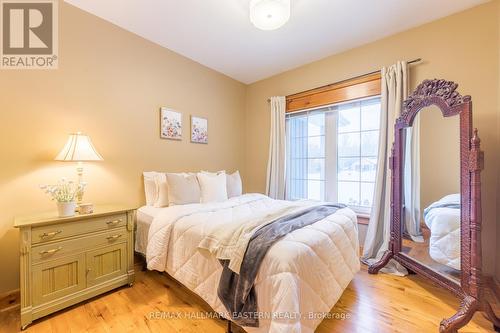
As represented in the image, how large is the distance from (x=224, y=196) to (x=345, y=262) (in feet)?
4.98

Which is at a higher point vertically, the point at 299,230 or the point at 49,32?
the point at 49,32

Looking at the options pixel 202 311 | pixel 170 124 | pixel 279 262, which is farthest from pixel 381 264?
pixel 170 124

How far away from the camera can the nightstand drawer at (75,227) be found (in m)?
1.51

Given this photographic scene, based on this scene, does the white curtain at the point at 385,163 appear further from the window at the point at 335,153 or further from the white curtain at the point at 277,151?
the white curtain at the point at 277,151

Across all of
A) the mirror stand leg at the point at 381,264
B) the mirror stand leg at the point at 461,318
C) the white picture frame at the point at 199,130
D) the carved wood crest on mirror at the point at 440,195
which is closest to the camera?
the mirror stand leg at the point at 461,318

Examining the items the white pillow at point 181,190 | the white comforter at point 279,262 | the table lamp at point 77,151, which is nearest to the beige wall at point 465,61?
the white comforter at point 279,262

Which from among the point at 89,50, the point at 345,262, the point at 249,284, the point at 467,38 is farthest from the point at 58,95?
the point at 467,38

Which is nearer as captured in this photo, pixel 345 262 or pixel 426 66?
pixel 345 262

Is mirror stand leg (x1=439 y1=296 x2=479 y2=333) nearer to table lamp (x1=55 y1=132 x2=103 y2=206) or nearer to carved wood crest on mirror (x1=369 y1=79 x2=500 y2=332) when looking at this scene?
carved wood crest on mirror (x1=369 y1=79 x2=500 y2=332)

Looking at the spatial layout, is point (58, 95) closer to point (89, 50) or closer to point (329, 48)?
point (89, 50)

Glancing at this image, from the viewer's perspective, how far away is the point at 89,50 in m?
2.15

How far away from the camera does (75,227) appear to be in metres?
1.67

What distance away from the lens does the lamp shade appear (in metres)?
1.81

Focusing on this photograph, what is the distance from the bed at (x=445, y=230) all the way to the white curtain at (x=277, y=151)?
1842 millimetres
